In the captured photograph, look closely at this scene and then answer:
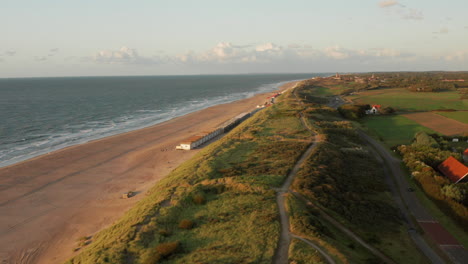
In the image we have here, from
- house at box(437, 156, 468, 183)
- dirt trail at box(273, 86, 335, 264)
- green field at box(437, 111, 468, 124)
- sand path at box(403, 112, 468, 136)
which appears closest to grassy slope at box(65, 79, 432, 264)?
dirt trail at box(273, 86, 335, 264)

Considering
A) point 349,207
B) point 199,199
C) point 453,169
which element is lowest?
point 349,207

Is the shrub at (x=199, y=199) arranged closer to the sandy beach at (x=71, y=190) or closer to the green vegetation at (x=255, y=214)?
the green vegetation at (x=255, y=214)

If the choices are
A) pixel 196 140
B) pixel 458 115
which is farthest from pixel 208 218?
pixel 458 115

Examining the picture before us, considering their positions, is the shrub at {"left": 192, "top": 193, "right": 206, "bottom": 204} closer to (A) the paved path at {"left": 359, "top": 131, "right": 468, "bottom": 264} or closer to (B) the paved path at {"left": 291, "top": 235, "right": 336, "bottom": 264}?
(B) the paved path at {"left": 291, "top": 235, "right": 336, "bottom": 264}

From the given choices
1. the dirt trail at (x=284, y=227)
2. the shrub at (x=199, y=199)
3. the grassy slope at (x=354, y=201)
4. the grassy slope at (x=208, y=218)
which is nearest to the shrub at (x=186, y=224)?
the grassy slope at (x=208, y=218)

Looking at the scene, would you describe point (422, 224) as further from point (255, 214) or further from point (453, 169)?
point (255, 214)
